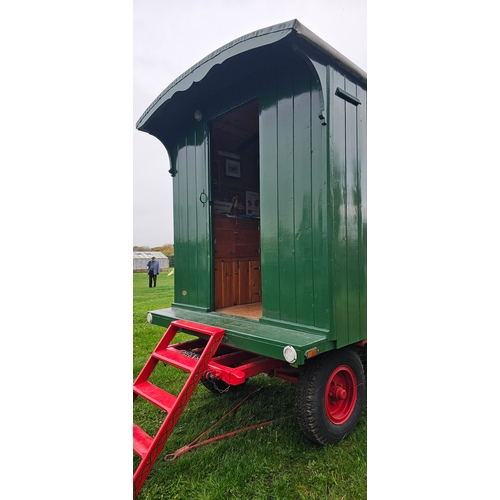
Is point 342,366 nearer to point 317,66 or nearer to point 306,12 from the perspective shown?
Result: point 317,66

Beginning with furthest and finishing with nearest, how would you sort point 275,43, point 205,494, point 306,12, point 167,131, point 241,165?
1. point 241,165
2. point 167,131
3. point 275,43
4. point 205,494
5. point 306,12

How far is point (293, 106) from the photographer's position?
2.39 metres

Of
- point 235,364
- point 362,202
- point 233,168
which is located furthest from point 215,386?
point 233,168

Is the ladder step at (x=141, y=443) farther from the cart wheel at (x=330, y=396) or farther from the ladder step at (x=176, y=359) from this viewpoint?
the cart wheel at (x=330, y=396)

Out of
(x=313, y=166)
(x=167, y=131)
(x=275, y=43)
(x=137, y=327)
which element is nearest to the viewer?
(x=275, y=43)

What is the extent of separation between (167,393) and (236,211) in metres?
2.26

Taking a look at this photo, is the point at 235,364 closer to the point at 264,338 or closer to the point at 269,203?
the point at 264,338

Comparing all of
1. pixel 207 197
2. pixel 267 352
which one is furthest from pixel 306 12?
pixel 267 352

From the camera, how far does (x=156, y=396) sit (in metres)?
2.15

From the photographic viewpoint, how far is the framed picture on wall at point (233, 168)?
3.82 metres

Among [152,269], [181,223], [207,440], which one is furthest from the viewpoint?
[152,269]

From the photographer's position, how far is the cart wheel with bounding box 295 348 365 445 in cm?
217

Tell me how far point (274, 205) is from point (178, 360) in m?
1.37

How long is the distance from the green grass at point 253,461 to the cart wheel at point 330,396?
0.13 metres
